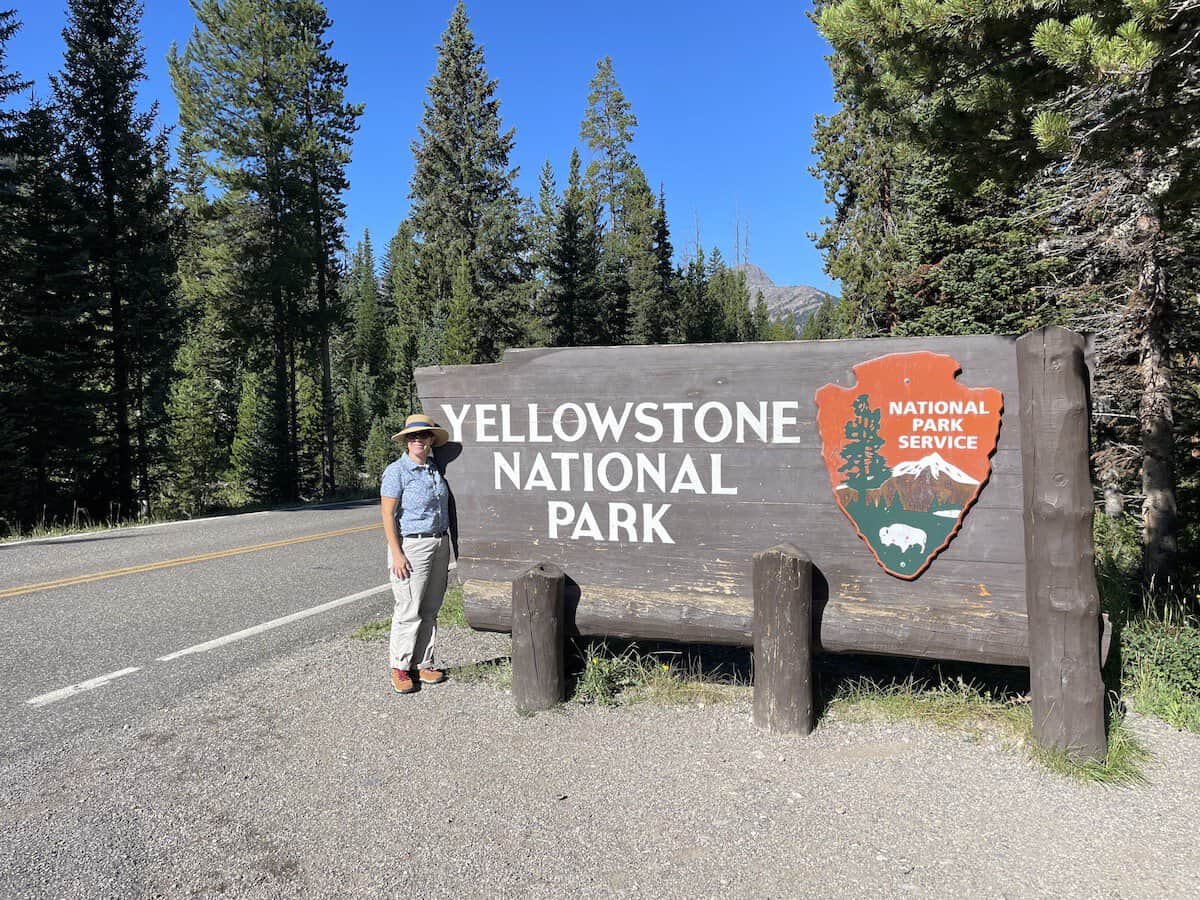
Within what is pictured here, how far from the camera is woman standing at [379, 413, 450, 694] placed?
4.73m

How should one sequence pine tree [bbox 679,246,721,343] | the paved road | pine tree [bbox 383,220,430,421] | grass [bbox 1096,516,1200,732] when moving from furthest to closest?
pine tree [bbox 679,246,721,343] → pine tree [bbox 383,220,430,421] → the paved road → grass [bbox 1096,516,1200,732]

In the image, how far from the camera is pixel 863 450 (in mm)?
3916

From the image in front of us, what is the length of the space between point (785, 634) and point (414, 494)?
248 centimetres

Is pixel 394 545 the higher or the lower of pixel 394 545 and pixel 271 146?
the lower

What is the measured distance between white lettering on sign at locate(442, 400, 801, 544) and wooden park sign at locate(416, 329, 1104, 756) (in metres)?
0.01

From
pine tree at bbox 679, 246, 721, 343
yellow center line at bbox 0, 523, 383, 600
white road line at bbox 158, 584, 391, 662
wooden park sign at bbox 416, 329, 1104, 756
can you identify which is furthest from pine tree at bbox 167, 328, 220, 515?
pine tree at bbox 679, 246, 721, 343

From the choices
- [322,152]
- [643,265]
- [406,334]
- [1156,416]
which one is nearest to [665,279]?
[643,265]

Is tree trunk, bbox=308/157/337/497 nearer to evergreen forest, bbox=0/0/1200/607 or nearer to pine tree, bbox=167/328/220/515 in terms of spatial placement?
evergreen forest, bbox=0/0/1200/607

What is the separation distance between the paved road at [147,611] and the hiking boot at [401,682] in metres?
1.42

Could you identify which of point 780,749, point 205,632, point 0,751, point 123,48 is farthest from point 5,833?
point 123,48

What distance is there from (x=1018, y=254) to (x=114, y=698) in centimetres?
1805

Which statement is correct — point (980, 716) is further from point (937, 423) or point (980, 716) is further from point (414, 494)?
point (414, 494)

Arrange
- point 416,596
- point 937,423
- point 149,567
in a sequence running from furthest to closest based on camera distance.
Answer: point 149,567 < point 416,596 < point 937,423

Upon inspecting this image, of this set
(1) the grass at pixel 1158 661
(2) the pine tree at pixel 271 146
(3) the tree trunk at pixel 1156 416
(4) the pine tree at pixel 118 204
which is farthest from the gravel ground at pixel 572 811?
(2) the pine tree at pixel 271 146
